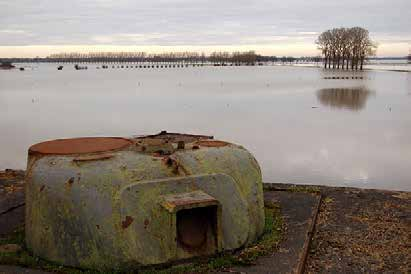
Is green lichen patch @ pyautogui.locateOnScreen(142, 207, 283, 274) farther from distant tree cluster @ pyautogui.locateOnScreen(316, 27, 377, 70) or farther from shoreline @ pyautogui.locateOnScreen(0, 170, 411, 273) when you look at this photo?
distant tree cluster @ pyautogui.locateOnScreen(316, 27, 377, 70)

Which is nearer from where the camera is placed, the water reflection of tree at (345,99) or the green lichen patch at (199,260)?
the green lichen patch at (199,260)

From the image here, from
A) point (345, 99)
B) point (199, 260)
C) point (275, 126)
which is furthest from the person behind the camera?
point (345, 99)

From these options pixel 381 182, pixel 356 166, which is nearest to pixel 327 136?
pixel 356 166

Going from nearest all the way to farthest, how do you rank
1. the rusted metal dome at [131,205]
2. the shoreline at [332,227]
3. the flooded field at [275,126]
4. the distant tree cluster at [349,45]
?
the rusted metal dome at [131,205] < the shoreline at [332,227] < the flooded field at [275,126] < the distant tree cluster at [349,45]

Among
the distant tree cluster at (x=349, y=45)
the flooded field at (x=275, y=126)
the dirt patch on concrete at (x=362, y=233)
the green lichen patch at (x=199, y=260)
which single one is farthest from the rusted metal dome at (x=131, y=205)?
the distant tree cluster at (x=349, y=45)

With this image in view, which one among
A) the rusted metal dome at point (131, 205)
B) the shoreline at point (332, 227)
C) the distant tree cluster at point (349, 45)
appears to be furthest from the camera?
the distant tree cluster at point (349, 45)

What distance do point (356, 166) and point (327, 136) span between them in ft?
12.2

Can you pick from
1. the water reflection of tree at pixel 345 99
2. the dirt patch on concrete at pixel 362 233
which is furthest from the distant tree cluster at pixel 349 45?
the dirt patch on concrete at pixel 362 233

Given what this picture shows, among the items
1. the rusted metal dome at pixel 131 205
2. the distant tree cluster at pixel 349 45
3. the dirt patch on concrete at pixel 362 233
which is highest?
the distant tree cluster at pixel 349 45

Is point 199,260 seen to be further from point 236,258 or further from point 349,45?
point 349,45

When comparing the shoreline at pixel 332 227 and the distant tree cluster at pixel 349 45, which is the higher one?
the distant tree cluster at pixel 349 45

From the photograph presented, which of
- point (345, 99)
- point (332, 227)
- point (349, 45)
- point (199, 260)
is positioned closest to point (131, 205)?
point (199, 260)

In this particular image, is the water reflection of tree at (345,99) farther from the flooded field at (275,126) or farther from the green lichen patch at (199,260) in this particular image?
the green lichen patch at (199,260)

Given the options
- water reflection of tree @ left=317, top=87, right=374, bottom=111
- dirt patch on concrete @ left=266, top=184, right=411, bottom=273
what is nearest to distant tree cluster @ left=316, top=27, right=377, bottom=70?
water reflection of tree @ left=317, top=87, right=374, bottom=111
